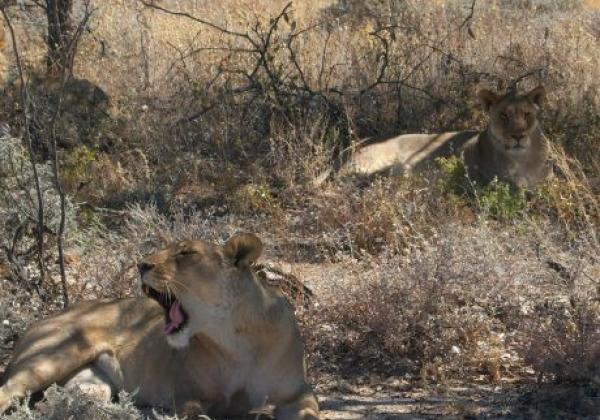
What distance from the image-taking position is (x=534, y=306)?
22.0 feet

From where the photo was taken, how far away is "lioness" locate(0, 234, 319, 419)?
5184 millimetres

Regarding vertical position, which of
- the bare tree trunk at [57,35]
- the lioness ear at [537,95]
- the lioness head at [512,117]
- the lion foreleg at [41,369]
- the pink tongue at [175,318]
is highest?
the bare tree trunk at [57,35]

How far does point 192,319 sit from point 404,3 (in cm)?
1018

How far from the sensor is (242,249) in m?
5.27

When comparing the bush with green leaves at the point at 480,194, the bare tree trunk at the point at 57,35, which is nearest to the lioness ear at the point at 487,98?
the bush with green leaves at the point at 480,194

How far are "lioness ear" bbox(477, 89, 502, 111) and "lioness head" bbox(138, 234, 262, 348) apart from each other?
580cm

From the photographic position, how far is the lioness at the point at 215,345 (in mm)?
5184

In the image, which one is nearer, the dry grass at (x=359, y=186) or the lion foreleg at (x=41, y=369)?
the lion foreleg at (x=41, y=369)

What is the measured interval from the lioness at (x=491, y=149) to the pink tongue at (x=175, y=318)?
5057 millimetres

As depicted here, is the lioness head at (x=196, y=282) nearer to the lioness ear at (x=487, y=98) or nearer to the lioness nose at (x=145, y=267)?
the lioness nose at (x=145, y=267)

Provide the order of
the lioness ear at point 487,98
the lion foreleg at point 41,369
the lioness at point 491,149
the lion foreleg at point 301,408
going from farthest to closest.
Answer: the lioness ear at point 487,98, the lioness at point 491,149, the lion foreleg at point 41,369, the lion foreleg at point 301,408

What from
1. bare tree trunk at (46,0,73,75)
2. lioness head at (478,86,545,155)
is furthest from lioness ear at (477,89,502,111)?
bare tree trunk at (46,0,73,75)

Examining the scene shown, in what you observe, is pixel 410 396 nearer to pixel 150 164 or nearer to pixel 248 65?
pixel 150 164

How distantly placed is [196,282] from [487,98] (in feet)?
20.0
